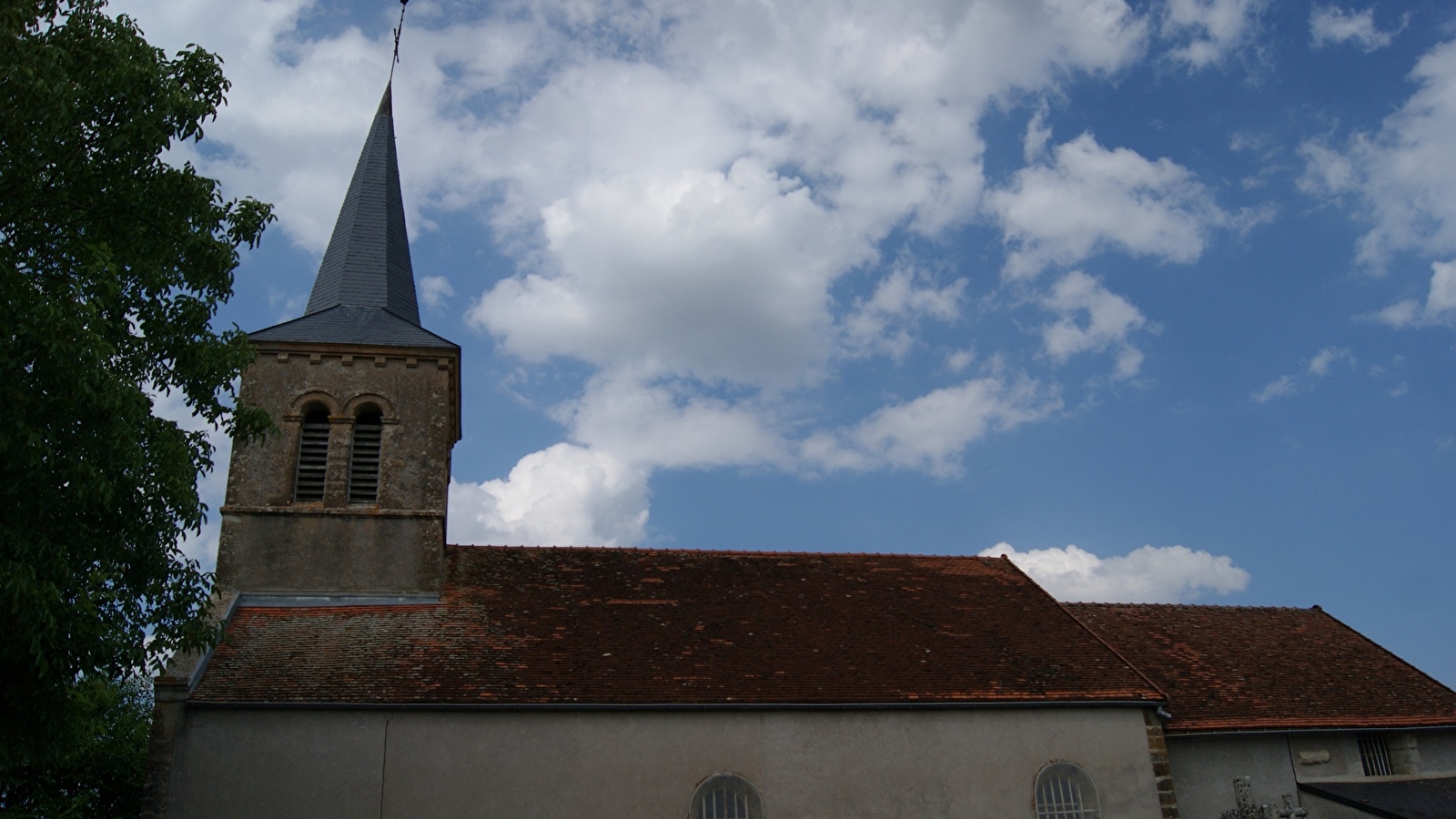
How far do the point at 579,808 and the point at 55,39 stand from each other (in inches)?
448

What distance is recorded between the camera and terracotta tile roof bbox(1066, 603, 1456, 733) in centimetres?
1817

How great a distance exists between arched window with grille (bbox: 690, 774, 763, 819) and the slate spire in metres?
11.5

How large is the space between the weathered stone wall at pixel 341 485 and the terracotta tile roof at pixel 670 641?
79 centimetres

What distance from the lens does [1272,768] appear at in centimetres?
1781

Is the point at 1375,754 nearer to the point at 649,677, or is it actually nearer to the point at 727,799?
the point at 727,799

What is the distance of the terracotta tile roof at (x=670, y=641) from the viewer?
603 inches

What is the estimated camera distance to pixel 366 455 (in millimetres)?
19078

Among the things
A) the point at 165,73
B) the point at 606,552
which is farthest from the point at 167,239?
the point at 606,552

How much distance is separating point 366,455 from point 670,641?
22.8 feet

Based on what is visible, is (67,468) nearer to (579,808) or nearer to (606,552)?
(579,808)

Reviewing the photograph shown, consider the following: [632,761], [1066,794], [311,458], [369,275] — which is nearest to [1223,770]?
[1066,794]

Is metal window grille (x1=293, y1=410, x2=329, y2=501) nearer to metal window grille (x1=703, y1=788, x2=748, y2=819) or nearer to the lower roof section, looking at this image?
metal window grille (x1=703, y1=788, x2=748, y2=819)

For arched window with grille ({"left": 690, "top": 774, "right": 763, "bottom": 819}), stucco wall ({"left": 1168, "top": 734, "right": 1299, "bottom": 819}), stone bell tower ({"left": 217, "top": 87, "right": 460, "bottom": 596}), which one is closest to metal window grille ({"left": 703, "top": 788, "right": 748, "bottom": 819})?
arched window with grille ({"left": 690, "top": 774, "right": 763, "bottom": 819})

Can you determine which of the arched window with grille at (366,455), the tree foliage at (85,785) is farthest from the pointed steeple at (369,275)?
the tree foliage at (85,785)
